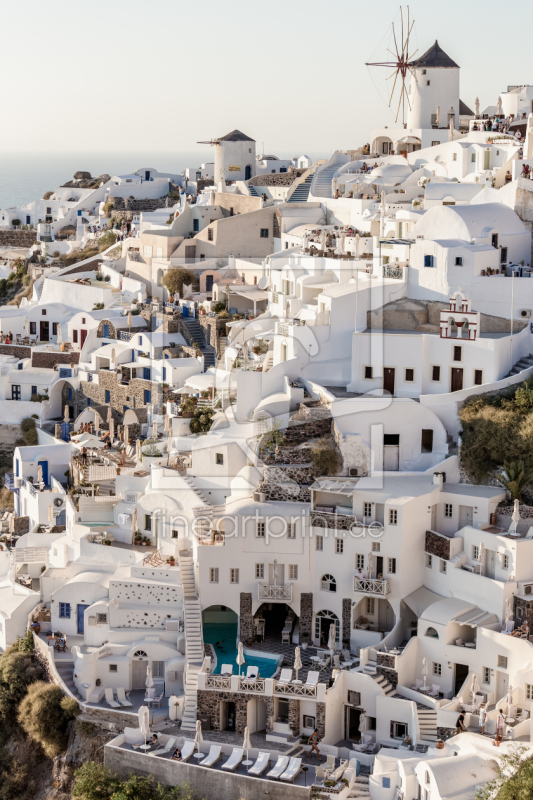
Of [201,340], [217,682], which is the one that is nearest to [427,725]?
[217,682]

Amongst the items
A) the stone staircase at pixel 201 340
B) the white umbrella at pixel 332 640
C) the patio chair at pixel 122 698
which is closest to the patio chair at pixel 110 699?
the patio chair at pixel 122 698

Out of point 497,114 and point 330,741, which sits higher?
point 497,114

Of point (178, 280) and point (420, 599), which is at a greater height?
point (178, 280)

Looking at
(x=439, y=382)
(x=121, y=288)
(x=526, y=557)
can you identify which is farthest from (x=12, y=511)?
(x=526, y=557)

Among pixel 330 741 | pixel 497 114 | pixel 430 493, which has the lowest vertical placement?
pixel 330 741

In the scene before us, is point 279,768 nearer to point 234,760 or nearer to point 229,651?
point 234,760

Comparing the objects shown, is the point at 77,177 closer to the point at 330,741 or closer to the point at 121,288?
the point at 121,288

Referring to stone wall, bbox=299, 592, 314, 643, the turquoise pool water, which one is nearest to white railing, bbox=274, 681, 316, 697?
the turquoise pool water
